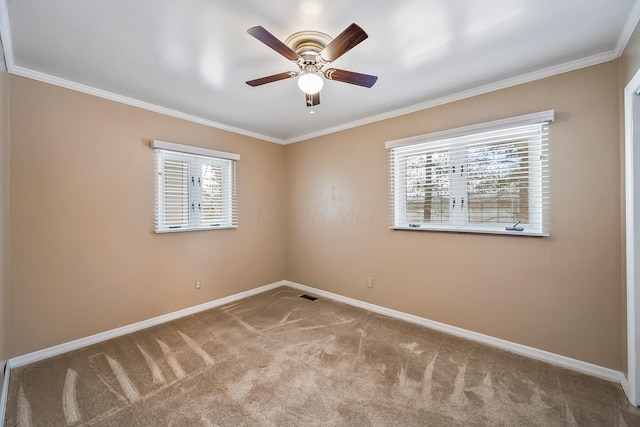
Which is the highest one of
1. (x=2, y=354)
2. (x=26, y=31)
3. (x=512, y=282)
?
(x=26, y=31)

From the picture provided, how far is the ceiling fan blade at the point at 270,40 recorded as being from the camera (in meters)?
1.42

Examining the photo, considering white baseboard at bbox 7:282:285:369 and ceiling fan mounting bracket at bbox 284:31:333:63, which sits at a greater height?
ceiling fan mounting bracket at bbox 284:31:333:63

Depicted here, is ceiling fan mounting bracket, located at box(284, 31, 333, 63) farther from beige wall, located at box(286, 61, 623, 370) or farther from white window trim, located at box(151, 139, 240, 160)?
white window trim, located at box(151, 139, 240, 160)

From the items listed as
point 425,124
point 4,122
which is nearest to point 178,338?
point 4,122

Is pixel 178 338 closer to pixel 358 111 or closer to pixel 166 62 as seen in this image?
pixel 166 62

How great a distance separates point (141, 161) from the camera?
2.94m

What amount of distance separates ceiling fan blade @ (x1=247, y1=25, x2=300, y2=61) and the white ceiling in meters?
0.20

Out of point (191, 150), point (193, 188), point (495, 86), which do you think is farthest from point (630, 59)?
point (193, 188)

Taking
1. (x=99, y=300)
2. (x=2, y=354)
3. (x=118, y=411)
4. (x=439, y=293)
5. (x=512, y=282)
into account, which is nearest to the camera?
(x=118, y=411)

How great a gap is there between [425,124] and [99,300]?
13.0 feet

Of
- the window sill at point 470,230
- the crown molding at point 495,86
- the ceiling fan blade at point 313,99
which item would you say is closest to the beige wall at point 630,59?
the crown molding at point 495,86

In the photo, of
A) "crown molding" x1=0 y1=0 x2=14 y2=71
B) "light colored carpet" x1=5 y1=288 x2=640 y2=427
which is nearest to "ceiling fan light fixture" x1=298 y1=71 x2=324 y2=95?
"crown molding" x1=0 y1=0 x2=14 y2=71

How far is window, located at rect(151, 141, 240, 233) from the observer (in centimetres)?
311

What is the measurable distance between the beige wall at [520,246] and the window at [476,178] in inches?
4.1
